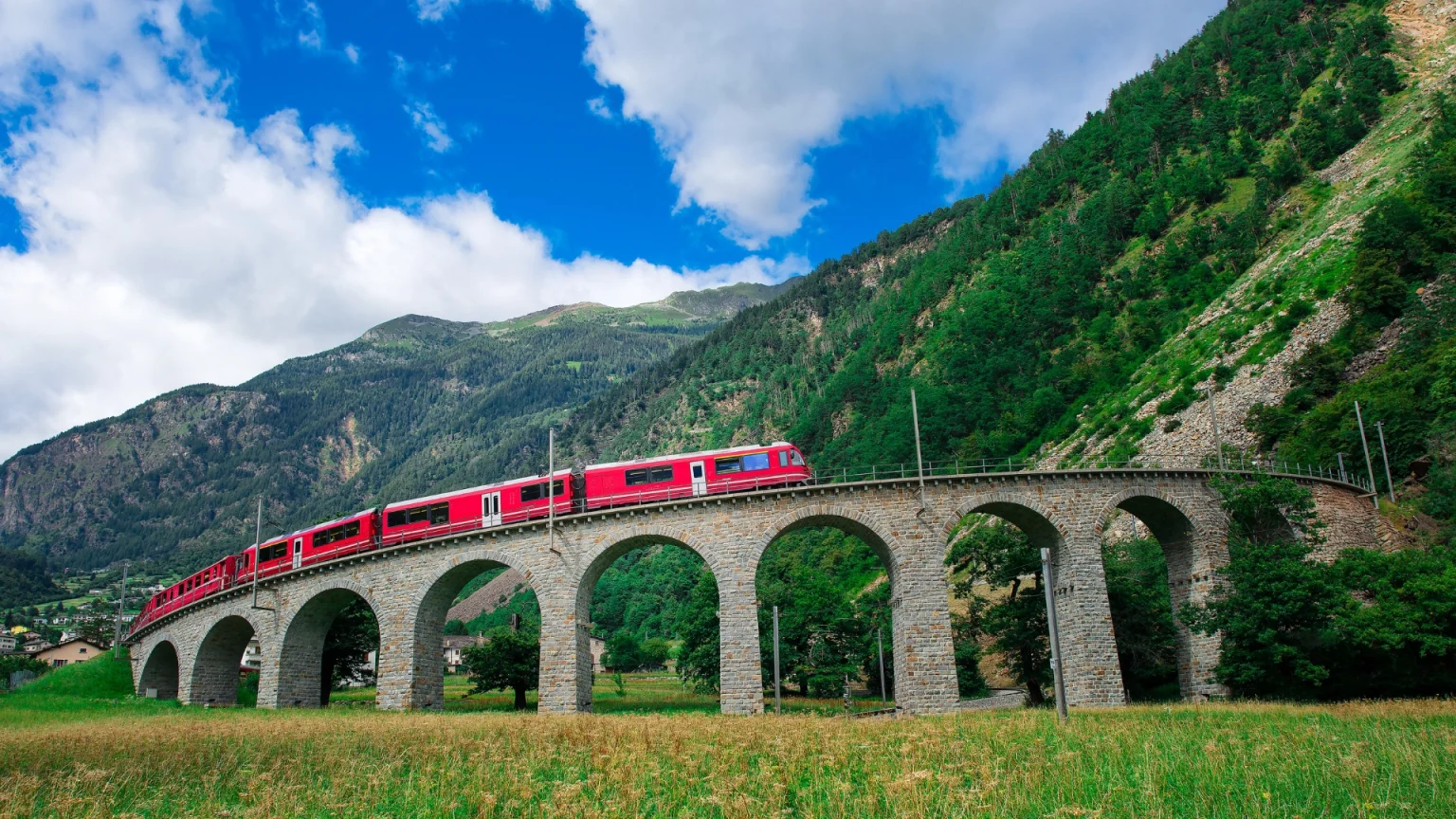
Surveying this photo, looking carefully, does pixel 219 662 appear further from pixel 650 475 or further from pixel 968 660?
pixel 968 660

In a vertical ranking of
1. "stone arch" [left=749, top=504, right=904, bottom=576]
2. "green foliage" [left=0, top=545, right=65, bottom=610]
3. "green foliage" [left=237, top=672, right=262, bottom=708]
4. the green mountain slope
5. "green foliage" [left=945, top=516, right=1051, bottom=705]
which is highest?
the green mountain slope

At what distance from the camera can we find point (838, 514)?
34438 mm

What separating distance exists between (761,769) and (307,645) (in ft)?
123

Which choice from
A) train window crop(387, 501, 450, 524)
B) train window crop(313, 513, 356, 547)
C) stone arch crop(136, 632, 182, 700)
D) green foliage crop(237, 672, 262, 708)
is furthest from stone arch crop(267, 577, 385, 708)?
stone arch crop(136, 632, 182, 700)

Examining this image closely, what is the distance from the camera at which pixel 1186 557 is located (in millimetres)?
36875

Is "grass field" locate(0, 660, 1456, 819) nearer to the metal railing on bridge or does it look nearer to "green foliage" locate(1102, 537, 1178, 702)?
"green foliage" locate(1102, 537, 1178, 702)

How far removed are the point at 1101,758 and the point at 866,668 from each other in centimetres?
3645

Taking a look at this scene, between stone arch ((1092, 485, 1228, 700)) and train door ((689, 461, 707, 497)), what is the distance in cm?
1648

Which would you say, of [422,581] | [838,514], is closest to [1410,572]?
[838,514]

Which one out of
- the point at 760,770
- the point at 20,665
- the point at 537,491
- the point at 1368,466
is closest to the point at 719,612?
the point at 537,491

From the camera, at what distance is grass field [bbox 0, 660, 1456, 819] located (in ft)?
37.7

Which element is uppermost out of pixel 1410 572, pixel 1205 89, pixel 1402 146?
pixel 1205 89

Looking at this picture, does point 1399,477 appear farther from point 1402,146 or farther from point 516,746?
point 516,746

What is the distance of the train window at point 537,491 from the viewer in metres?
37.2
